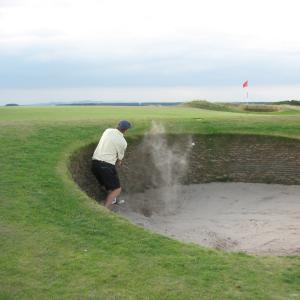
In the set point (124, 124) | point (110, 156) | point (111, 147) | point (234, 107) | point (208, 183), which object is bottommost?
point (208, 183)

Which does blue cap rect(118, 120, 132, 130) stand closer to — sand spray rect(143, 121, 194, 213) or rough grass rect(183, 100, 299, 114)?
sand spray rect(143, 121, 194, 213)

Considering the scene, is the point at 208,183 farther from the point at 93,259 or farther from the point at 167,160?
the point at 93,259

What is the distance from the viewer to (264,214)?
12.7 m

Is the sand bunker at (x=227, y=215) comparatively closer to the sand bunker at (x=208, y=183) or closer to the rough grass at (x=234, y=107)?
the sand bunker at (x=208, y=183)

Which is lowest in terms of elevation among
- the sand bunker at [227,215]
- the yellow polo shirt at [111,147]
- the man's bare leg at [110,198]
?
the sand bunker at [227,215]

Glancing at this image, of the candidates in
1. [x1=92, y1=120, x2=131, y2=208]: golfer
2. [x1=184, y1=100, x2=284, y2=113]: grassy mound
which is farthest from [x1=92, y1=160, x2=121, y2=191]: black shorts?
[x1=184, y1=100, x2=284, y2=113]: grassy mound

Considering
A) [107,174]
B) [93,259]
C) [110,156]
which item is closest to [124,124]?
[110,156]

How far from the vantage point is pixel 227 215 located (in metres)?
12.8

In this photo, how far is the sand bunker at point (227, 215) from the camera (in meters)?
10.4

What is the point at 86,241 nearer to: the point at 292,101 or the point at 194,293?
the point at 194,293

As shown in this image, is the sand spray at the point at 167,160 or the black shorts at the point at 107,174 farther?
the sand spray at the point at 167,160


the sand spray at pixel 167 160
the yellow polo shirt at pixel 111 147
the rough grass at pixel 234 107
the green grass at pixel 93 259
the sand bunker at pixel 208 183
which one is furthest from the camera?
the rough grass at pixel 234 107

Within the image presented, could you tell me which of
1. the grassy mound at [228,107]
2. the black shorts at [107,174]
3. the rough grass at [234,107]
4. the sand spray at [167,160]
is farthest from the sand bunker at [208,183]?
the grassy mound at [228,107]

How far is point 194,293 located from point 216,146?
29.8ft
